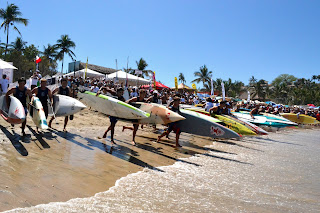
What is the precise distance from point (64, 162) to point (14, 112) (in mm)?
2613

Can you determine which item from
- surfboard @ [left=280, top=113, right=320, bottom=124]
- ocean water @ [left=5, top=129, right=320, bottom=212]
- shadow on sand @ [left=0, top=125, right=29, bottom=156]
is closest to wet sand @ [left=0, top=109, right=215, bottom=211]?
shadow on sand @ [left=0, top=125, right=29, bottom=156]

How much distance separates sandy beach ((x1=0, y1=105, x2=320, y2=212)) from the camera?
3473mm

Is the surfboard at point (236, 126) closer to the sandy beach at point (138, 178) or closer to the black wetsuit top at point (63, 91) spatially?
the sandy beach at point (138, 178)

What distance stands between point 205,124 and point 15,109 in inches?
234

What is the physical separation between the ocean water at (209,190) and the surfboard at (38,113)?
315 cm

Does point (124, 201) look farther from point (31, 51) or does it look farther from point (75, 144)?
point (31, 51)

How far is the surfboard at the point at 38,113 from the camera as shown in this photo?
6.39 metres

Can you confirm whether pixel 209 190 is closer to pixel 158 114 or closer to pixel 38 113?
pixel 158 114

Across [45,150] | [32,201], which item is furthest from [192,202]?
[45,150]

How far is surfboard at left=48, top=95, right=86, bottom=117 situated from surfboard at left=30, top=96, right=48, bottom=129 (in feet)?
2.37

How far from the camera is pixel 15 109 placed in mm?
6445

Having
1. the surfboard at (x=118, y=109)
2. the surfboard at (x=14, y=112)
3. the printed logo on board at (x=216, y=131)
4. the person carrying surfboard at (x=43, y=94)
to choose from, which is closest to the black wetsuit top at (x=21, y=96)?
the surfboard at (x=14, y=112)

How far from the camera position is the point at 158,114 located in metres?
8.05

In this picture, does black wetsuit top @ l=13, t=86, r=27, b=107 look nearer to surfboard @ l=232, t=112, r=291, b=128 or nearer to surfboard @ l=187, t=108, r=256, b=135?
surfboard @ l=187, t=108, r=256, b=135
